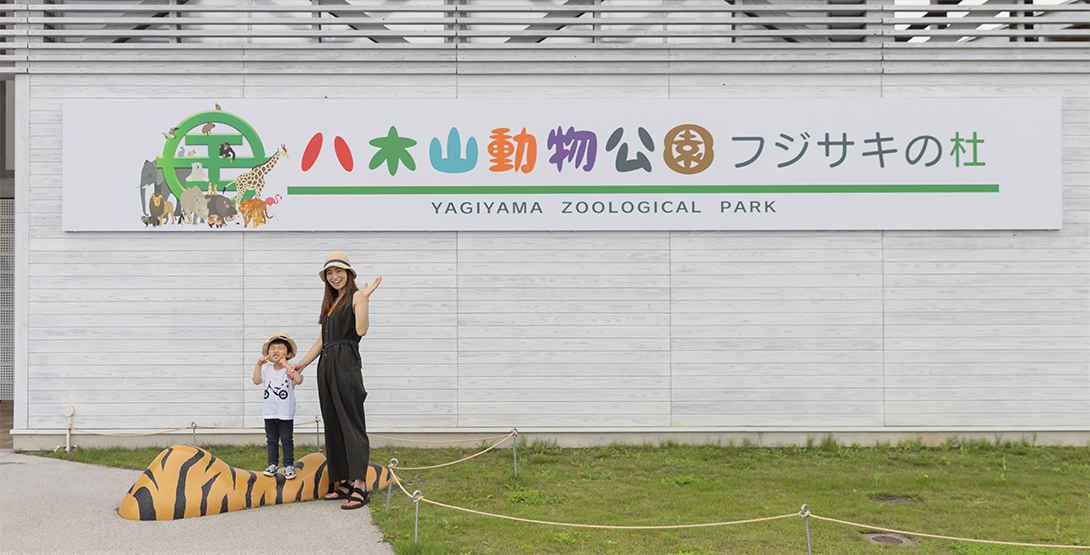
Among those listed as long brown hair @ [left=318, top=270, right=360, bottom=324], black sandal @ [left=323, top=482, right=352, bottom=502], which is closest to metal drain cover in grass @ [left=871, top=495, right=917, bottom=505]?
black sandal @ [left=323, top=482, right=352, bottom=502]

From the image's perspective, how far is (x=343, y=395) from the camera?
5.18 meters

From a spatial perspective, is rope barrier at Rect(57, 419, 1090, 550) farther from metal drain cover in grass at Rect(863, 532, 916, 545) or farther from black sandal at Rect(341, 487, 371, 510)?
black sandal at Rect(341, 487, 371, 510)

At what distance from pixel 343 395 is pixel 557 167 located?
330 centimetres

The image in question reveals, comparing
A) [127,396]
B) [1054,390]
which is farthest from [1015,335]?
[127,396]

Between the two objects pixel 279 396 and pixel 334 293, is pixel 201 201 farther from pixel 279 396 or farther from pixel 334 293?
pixel 279 396

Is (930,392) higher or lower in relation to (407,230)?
lower

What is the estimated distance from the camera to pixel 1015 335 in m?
7.34

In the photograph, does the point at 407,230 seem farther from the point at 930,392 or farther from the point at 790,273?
the point at 930,392

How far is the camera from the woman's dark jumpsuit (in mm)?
5156

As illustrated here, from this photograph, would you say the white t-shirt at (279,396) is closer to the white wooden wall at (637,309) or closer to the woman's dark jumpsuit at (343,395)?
the woman's dark jumpsuit at (343,395)

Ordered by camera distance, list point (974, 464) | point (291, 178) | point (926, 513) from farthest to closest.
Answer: point (291, 178)
point (974, 464)
point (926, 513)

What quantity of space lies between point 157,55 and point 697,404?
669 cm

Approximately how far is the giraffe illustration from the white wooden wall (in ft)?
1.62

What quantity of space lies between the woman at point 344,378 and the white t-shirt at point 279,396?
0.14 meters
